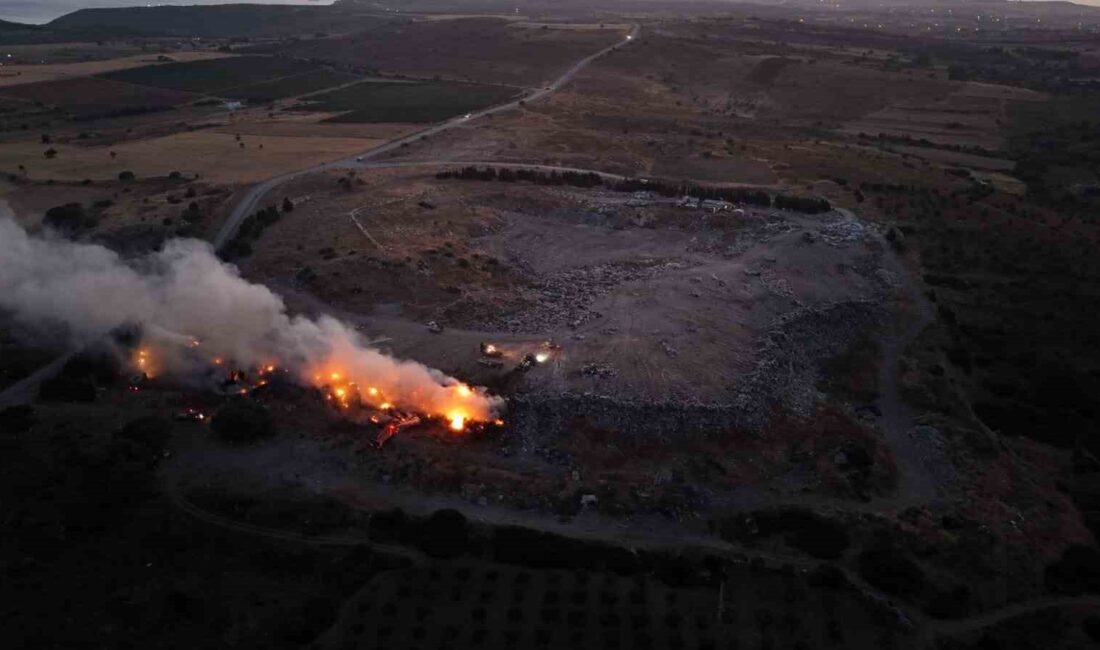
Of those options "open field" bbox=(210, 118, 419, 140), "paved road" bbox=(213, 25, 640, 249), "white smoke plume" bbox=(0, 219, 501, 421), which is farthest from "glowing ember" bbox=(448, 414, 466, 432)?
"open field" bbox=(210, 118, 419, 140)

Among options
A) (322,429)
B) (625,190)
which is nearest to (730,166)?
A: (625,190)

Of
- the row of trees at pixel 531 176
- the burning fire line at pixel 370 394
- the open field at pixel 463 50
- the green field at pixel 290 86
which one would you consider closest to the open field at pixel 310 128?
the green field at pixel 290 86

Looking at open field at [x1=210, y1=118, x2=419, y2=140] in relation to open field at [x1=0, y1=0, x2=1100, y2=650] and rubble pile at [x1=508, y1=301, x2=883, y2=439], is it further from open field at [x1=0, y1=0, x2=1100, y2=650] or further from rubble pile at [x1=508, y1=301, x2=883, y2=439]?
rubble pile at [x1=508, y1=301, x2=883, y2=439]

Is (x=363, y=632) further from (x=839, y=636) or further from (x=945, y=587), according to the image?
(x=945, y=587)

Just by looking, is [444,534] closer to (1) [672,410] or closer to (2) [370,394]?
(2) [370,394]

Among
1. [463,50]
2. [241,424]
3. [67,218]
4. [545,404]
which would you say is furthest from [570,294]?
[463,50]

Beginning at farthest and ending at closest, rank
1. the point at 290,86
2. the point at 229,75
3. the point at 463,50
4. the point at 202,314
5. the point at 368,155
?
1. the point at 463,50
2. the point at 229,75
3. the point at 290,86
4. the point at 368,155
5. the point at 202,314
